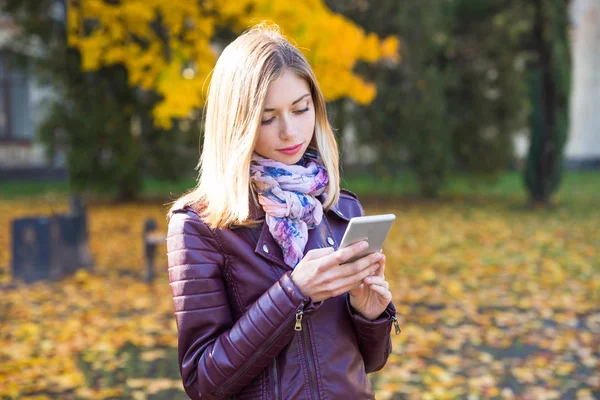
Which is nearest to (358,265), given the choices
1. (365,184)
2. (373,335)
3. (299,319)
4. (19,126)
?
(299,319)

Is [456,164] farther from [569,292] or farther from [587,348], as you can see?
[587,348]

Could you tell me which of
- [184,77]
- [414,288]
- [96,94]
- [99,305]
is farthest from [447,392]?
[96,94]

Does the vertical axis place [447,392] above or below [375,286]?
below

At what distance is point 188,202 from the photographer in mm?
1647

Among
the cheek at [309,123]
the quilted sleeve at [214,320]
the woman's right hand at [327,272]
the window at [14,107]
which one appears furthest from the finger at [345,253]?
the window at [14,107]

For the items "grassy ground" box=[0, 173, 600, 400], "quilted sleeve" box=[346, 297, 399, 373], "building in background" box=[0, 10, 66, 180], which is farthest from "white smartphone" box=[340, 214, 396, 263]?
"building in background" box=[0, 10, 66, 180]

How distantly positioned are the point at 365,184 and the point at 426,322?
13543mm

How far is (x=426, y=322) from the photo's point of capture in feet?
19.3

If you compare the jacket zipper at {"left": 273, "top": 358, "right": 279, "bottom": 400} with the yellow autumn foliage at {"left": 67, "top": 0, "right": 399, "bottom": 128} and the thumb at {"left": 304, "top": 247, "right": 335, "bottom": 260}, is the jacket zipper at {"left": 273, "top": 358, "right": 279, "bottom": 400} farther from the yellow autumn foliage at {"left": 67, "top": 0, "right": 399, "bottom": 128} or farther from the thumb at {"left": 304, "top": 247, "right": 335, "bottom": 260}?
the yellow autumn foliage at {"left": 67, "top": 0, "right": 399, "bottom": 128}

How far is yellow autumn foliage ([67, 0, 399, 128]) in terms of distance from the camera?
7.45 m

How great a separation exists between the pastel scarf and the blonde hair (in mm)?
50

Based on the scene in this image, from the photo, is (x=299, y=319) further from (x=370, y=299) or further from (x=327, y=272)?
(x=370, y=299)

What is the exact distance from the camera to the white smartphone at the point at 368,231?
144cm

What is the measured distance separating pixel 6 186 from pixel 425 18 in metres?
13.3
